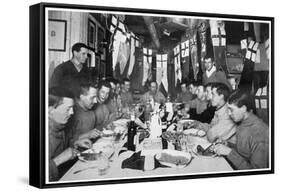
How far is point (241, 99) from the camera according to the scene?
292 inches

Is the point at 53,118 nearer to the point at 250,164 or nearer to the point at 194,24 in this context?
the point at 194,24

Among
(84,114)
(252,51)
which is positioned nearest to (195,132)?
(252,51)

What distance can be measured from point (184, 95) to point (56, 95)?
1291 mm

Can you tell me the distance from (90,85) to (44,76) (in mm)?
442

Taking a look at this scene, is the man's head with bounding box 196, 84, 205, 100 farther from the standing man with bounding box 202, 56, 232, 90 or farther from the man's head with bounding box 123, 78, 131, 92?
the man's head with bounding box 123, 78, 131, 92

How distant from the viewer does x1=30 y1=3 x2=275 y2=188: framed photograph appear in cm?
658

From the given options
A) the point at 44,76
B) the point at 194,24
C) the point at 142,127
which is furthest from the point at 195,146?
the point at 44,76

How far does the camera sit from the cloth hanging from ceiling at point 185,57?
7133 mm

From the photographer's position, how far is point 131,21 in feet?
22.7

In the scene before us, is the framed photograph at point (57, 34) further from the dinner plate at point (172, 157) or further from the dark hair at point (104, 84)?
the dinner plate at point (172, 157)

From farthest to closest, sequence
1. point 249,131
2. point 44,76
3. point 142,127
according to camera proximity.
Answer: point 249,131 → point 142,127 → point 44,76

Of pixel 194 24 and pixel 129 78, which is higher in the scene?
pixel 194 24

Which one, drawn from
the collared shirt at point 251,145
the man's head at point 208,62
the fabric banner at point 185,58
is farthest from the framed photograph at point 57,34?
the collared shirt at point 251,145

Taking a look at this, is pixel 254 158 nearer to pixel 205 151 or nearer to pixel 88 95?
Answer: pixel 205 151
